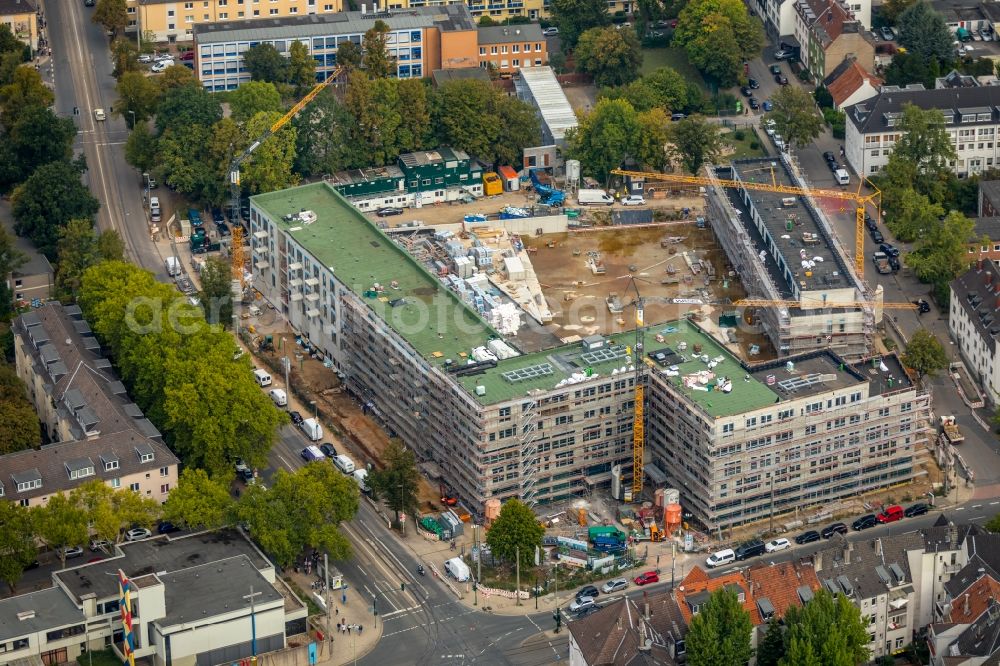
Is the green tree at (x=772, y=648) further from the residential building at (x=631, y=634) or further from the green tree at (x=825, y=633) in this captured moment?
the residential building at (x=631, y=634)

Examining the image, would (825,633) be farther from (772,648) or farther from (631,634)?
(631,634)

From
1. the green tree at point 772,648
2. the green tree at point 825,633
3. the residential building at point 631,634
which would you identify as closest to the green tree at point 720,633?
the green tree at point 772,648

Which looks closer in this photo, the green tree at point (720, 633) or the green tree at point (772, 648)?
the green tree at point (720, 633)

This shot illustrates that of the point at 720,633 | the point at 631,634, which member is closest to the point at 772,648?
the point at 720,633

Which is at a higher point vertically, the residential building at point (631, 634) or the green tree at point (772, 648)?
the residential building at point (631, 634)

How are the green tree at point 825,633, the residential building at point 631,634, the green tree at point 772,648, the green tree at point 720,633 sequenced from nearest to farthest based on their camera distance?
1. the green tree at point 825,633
2. the green tree at point 720,633
3. the residential building at point 631,634
4. the green tree at point 772,648

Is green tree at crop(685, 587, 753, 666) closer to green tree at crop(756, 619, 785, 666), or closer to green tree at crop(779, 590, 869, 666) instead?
green tree at crop(756, 619, 785, 666)

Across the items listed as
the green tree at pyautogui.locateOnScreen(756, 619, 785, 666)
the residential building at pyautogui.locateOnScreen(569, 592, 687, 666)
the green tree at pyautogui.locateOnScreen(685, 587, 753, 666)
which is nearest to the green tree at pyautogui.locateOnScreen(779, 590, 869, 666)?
the green tree at pyautogui.locateOnScreen(756, 619, 785, 666)
